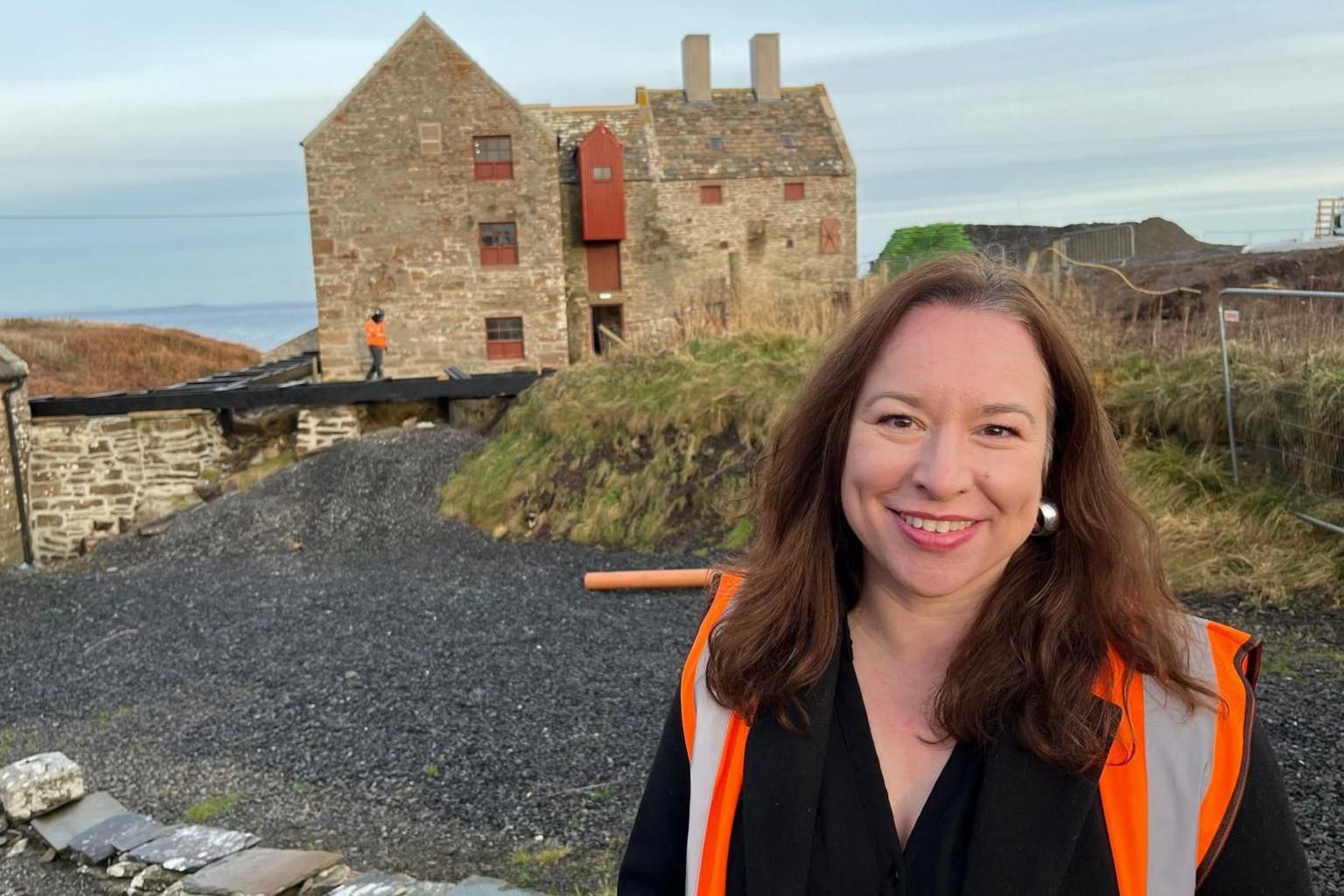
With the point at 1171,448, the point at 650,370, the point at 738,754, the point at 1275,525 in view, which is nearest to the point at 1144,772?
the point at 738,754

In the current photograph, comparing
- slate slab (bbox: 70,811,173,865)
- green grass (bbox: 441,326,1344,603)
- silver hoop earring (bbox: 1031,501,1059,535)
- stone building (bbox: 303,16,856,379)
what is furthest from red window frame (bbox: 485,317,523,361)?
silver hoop earring (bbox: 1031,501,1059,535)

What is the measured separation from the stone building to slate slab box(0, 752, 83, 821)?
1549 cm

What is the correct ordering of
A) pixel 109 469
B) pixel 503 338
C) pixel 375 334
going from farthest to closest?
pixel 503 338 < pixel 375 334 < pixel 109 469

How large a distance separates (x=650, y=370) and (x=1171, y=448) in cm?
555

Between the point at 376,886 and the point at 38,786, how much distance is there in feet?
7.68

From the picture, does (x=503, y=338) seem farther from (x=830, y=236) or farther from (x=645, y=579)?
(x=645, y=579)

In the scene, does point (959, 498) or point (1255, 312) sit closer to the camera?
point (959, 498)

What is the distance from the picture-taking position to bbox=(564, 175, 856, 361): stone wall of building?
89.6 feet

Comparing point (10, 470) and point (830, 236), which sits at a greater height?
point (830, 236)

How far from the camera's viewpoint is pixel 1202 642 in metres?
1.55

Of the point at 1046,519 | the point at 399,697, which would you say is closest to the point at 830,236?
the point at 399,697

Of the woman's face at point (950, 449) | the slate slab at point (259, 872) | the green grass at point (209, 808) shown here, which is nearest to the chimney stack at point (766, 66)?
the green grass at point (209, 808)

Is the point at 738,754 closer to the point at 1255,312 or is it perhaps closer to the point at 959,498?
the point at 959,498

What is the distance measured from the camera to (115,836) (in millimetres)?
4809
